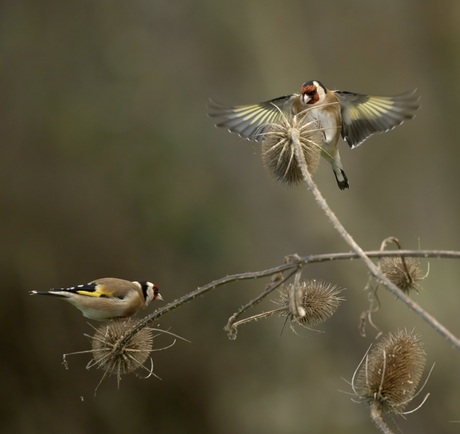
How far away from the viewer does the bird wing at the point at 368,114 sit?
3953mm

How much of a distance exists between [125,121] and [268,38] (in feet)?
5.65

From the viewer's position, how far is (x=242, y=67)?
28.8ft

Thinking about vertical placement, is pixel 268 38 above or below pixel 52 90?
above

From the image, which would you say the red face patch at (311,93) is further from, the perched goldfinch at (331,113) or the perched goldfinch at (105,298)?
the perched goldfinch at (105,298)

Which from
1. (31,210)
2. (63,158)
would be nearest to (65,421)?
(31,210)

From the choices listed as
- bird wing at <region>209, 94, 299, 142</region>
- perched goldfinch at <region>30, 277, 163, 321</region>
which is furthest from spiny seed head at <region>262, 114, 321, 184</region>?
perched goldfinch at <region>30, 277, 163, 321</region>

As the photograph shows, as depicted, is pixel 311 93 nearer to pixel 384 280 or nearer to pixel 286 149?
pixel 286 149

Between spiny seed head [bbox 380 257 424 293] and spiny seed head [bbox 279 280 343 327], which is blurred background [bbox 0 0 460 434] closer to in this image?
spiny seed head [bbox 279 280 343 327]

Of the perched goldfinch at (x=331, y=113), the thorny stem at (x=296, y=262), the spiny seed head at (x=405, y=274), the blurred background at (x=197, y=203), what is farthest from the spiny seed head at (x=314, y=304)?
the blurred background at (x=197, y=203)

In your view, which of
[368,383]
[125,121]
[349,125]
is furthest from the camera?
[125,121]

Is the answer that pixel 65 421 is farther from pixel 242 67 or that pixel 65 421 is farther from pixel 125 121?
pixel 242 67

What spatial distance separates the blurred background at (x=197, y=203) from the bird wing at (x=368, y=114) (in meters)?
3.94

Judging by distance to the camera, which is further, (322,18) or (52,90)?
(322,18)

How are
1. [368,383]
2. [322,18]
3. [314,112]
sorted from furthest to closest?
[322,18] < [314,112] < [368,383]
